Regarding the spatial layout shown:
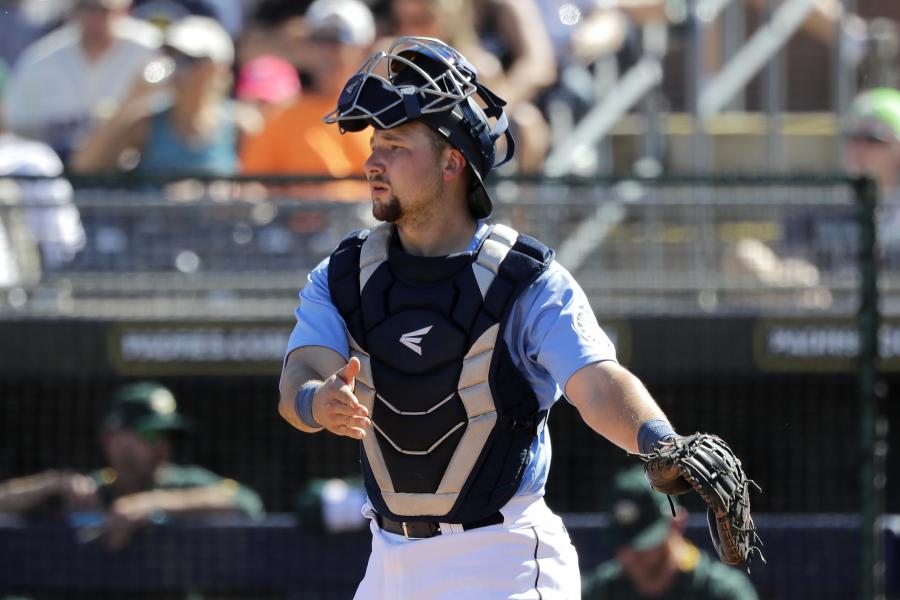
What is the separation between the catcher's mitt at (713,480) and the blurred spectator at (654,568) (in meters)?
3.01

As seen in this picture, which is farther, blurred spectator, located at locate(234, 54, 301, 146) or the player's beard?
blurred spectator, located at locate(234, 54, 301, 146)

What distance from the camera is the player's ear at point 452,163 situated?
3664 millimetres

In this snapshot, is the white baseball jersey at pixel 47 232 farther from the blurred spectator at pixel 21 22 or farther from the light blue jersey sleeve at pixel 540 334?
the light blue jersey sleeve at pixel 540 334

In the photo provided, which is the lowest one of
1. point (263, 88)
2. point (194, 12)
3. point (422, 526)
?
point (422, 526)

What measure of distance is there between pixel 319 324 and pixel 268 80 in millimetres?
4700

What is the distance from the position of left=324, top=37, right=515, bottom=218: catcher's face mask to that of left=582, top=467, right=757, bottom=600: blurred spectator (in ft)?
8.86

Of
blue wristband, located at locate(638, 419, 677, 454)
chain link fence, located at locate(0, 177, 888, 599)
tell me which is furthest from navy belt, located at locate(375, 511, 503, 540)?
chain link fence, located at locate(0, 177, 888, 599)

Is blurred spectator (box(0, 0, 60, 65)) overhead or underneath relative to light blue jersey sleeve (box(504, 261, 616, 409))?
overhead

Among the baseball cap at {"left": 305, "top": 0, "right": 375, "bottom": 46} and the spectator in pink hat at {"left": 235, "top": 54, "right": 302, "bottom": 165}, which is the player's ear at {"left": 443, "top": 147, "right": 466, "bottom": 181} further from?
the spectator in pink hat at {"left": 235, "top": 54, "right": 302, "bottom": 165}

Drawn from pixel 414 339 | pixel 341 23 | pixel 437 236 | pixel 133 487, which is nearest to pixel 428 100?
pixel 437 236

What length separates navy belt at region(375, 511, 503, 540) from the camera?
11.9 ft

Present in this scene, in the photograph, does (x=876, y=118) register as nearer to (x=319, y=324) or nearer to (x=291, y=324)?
(x=291, y=324)

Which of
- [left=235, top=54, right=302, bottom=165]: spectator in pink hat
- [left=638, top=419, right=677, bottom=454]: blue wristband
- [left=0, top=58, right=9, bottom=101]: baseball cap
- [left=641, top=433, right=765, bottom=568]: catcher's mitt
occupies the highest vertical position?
[left=0, top=58, right=9, bottom=101]: baseball cap

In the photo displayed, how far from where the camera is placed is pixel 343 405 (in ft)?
10.6
